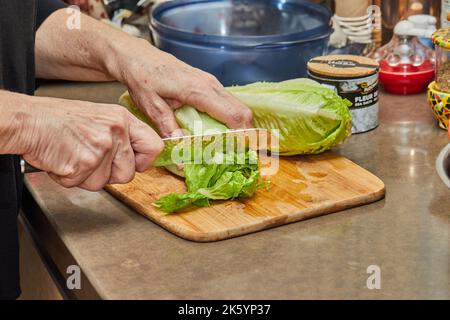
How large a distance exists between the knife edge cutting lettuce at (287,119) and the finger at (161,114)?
0.02 meters

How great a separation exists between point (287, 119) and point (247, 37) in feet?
0.99

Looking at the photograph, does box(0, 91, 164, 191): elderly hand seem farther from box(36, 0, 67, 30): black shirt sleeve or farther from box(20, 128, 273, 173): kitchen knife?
box(36, 0, 67, 30): black shirt sleeve

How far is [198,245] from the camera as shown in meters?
1.37

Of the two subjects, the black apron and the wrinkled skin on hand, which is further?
the black apron

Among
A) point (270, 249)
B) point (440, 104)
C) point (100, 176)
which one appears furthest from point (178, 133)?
point (440, 104)

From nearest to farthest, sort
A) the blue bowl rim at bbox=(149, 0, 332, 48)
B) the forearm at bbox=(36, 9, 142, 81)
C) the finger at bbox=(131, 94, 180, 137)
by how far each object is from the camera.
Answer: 1. the finger at bbox=(131, 94, 180, 137)
2. the forearm at bbox=(36, 9, 142, 81)
3. the blue bowl rim at bbox=(149, 0, 332, 48)

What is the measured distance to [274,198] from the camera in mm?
1495

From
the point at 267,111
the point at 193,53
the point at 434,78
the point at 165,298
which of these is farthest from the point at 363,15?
the point at 165,298

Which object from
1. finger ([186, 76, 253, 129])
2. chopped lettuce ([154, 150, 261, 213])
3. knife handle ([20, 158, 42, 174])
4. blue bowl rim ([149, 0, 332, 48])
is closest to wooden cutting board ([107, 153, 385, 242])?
chopped lettuce ([154, 150, 261, 213])

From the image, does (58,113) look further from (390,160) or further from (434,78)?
(434,78)

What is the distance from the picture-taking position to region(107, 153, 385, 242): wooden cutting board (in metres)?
1.40

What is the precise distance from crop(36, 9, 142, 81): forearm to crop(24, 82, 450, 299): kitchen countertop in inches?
11.6
